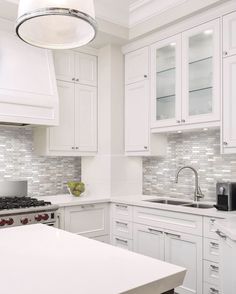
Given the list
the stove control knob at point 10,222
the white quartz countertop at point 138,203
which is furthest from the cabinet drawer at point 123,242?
the stove control knob at point 10,222

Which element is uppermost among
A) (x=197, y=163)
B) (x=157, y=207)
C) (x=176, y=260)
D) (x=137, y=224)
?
(x=197, y=163)

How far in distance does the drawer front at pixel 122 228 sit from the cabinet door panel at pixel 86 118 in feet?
2.98

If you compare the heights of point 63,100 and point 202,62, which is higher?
point 202,62

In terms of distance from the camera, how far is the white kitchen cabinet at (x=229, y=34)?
279cm

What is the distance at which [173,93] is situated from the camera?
3.34 meters

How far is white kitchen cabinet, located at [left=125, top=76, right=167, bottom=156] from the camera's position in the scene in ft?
11.9

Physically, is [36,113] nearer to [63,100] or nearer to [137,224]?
[63,100]

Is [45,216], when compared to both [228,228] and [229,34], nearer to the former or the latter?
[228,228]

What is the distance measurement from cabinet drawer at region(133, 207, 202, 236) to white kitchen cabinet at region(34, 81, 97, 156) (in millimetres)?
1018

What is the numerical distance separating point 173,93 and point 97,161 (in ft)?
4.03

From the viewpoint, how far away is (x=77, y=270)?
3.74 ft

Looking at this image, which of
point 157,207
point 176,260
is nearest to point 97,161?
point 157,207

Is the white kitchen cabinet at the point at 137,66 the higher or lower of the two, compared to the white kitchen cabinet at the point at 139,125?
higher

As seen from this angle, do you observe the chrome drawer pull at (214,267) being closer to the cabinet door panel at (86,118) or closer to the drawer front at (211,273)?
the drawer front at (211,273)
